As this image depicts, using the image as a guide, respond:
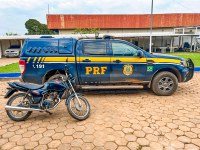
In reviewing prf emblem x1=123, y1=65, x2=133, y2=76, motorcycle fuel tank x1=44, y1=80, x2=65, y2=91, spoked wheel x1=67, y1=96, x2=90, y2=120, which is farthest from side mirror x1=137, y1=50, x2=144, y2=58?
motorcycle fuel tank x1=44, y1=80, x2=65, y2=91

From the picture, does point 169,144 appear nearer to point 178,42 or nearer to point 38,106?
point 38,106

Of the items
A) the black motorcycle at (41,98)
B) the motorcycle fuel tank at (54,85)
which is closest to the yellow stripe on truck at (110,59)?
the black motorcycle at (41,98)

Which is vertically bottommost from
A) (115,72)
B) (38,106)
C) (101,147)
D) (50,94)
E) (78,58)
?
(101,147)

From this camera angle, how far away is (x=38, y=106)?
398 centimetres

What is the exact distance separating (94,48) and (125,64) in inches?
43.2

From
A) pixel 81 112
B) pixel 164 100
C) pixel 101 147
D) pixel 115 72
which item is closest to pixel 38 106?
pixel 81 112

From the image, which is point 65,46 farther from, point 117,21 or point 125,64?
point 117,21

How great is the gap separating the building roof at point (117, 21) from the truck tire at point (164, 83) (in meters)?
29.4

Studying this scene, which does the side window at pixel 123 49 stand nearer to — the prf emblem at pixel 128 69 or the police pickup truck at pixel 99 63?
the police pickup truck at pixel 99 63

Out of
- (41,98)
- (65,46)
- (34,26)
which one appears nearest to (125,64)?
(65,46)

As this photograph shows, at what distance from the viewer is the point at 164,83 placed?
18.3 ft

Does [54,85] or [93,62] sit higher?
[93,62]

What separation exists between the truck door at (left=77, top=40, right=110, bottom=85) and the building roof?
29.0 metres

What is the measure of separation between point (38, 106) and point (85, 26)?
31480 mm
